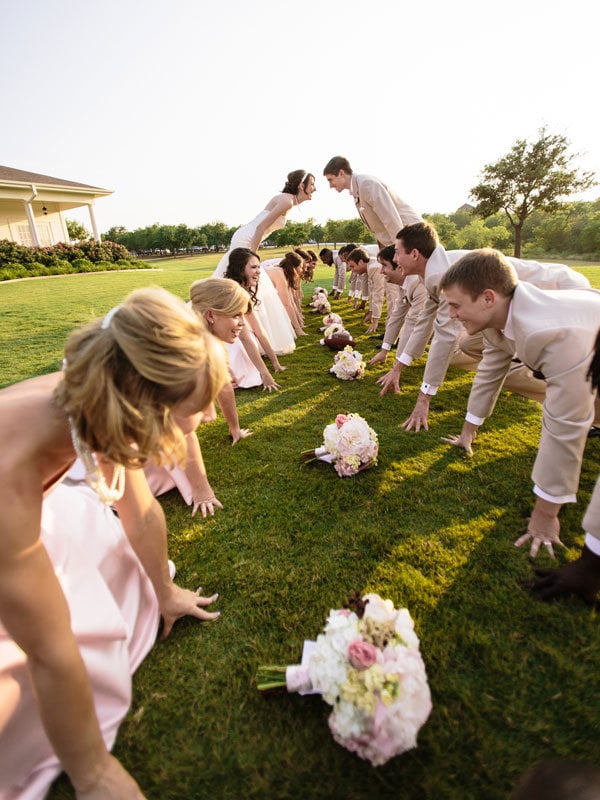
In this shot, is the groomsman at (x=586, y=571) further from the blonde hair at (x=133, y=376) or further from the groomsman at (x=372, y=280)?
the groomsman at (x=372, y=280)

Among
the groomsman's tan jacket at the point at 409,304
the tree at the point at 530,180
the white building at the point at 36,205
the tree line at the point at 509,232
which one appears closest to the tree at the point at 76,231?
the white building at the point at 36,205

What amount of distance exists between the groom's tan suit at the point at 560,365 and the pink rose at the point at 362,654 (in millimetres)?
1806

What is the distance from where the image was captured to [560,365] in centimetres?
251

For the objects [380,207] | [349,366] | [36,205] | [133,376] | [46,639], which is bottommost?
[349,366]

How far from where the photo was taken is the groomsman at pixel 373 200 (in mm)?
6797

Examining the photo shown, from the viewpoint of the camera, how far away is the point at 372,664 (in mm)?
1481

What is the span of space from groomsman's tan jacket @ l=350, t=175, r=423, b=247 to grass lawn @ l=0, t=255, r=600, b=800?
4157 mm

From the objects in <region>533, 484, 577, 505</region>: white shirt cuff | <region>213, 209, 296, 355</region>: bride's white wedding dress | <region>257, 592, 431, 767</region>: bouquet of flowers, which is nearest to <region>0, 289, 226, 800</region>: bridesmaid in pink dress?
<region>257, 592, 431, 767</region>: bouquet of flowers

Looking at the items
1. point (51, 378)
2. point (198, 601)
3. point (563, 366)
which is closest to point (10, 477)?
point (51, 378)

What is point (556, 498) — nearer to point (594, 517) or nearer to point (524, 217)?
point (594, 517)

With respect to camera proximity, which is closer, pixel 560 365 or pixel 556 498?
pixel 560 365

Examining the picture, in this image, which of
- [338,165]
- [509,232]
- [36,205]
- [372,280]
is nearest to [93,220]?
[36,205]

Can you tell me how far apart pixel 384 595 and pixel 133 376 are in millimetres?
2062

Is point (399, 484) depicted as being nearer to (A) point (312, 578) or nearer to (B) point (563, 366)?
(A) point (312, 578)
